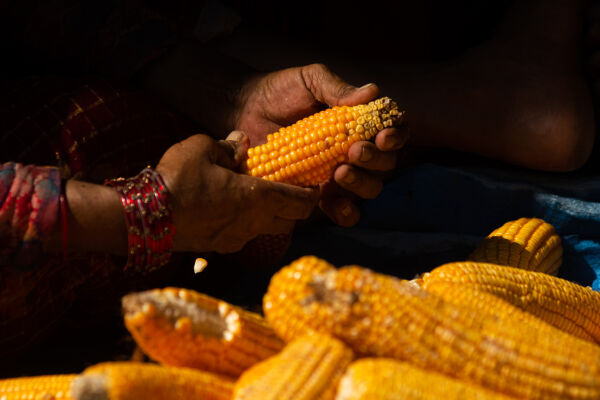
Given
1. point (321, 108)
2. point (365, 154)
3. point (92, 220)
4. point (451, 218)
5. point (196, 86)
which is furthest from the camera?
point (451, 218)

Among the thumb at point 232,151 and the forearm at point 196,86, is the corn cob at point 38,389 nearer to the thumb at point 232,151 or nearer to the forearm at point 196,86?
the thumb at point 232,151

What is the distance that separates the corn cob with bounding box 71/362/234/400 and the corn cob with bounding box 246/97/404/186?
62 centimetres

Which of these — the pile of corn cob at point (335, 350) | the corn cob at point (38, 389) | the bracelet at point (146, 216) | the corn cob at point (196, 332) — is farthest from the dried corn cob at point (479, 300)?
the corn cob at point (38, 389)

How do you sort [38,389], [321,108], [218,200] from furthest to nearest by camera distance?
[321,108] < [218,200] < [38,389]

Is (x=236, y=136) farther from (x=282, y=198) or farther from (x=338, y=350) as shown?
(x=338, y=350)

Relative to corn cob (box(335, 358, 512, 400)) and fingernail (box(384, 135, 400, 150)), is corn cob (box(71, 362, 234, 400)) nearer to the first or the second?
corn cob (box(335, 358, 512, 400))

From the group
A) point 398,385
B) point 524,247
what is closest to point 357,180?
point 524,247

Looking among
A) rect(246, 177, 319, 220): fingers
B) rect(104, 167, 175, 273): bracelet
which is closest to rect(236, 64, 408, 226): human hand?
rect(246, 177, 319, 220): fingers

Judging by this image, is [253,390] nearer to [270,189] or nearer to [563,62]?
[270,189]

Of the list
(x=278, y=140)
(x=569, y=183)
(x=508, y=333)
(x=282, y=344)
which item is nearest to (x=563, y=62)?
(x=569, y=183)

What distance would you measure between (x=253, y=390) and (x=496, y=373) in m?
0.37

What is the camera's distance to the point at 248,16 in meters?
2.35

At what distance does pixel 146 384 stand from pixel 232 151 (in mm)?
736

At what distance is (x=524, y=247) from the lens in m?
1.62
